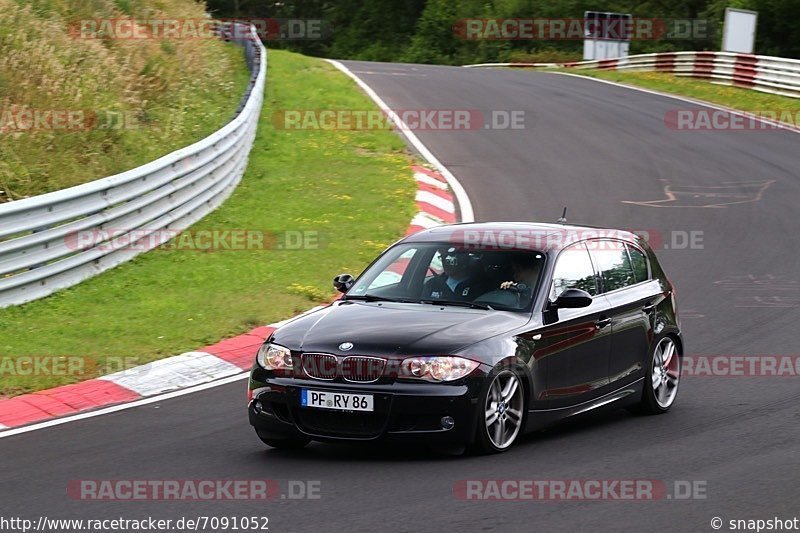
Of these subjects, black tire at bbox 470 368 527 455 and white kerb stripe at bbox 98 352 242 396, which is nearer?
black tire at bbox 470 368 527 455

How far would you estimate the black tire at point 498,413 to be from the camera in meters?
7.55

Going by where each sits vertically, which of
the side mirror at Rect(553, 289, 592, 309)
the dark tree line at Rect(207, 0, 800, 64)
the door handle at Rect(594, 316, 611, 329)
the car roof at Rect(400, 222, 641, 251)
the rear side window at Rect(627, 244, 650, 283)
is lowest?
the dark tree line at Rect(207, 0, 800, 64)

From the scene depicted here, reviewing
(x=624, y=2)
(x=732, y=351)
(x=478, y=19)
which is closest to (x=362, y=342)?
(x=732, y=351)

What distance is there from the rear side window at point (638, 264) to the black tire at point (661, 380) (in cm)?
51

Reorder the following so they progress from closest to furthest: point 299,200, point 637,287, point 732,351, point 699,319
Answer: point 637,287 → point 732,351 → point 699,319 → point 299,200

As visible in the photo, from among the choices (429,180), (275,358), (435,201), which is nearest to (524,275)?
(275,358)

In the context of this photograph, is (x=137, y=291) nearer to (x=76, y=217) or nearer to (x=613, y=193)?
(x=76, y=217)

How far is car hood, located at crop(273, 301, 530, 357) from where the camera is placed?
24.8 feet

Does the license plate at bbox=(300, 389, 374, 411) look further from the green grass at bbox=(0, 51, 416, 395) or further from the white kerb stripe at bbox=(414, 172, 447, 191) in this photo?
the white kerb stripe at bbox=(414, 172, 447, 191)

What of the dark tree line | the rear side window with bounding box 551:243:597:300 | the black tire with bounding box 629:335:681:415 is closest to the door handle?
the rear side window with bounding box 551:243:597:300

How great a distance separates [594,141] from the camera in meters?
25.6

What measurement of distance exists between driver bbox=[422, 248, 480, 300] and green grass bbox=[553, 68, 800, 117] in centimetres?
2351

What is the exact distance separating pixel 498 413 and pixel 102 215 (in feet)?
23.8

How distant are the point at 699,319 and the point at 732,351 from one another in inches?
55.6
